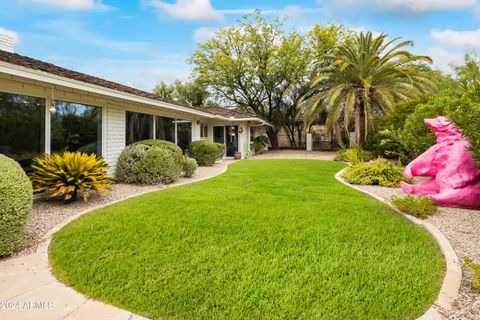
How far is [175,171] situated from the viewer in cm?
923

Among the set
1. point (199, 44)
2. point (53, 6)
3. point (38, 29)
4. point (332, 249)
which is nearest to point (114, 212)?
point (332, 249)

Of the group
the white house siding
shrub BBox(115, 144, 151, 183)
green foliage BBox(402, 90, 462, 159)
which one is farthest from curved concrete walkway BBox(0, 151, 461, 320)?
green foliage BBox(402, 90, 462, 159)

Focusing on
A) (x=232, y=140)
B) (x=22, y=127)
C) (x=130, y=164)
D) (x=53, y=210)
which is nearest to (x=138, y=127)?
(x=130, y=164)

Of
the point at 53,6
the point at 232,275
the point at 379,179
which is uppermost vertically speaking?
the point at 53,6

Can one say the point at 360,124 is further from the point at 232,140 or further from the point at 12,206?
the point at 12,206

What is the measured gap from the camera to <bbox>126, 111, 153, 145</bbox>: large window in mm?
10000

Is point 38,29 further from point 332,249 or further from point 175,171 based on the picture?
point 332,249

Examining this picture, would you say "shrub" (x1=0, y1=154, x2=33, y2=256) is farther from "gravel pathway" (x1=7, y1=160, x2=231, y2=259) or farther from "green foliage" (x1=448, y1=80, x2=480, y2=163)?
"green foliage" (x1=448, y1=80, x2=480, y2=163)

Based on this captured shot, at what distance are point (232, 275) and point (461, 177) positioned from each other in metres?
5.87

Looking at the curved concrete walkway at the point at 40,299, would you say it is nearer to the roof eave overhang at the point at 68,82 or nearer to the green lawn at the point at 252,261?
the green lawn at the point at 252,261

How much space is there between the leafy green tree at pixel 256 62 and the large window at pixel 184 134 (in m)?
11.6

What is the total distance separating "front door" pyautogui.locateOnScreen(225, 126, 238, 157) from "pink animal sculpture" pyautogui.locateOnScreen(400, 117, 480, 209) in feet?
46.8

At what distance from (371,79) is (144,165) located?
1253 centimetres

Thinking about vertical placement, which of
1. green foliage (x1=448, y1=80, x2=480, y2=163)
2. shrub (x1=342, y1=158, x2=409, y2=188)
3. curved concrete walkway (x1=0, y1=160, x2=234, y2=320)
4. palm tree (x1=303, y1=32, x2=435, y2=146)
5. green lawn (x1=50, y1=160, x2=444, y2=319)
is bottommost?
curved concrete walkway (x1=0, y1=160, x2=234, y2=320)
